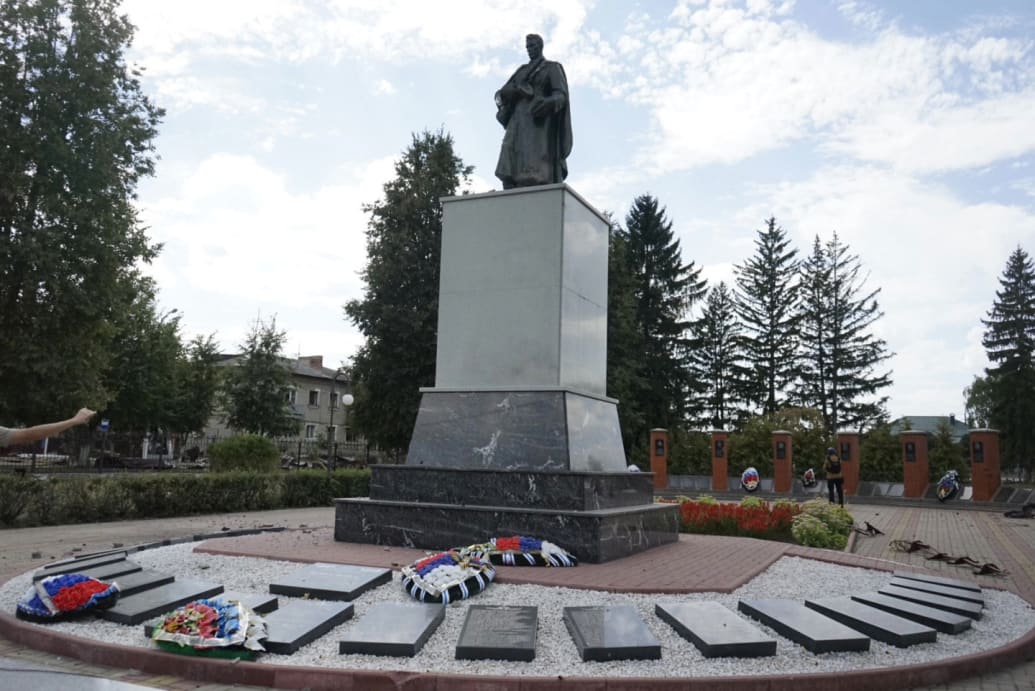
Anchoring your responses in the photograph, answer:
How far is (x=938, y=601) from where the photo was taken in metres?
5.36

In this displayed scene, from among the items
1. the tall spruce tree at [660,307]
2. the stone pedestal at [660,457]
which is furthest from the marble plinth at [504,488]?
the tall spruce tree at [660,307]

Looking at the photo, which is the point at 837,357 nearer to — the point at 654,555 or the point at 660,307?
the point at 660,307

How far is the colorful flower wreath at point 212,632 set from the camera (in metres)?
4.02

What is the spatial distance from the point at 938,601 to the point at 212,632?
16.1 ft

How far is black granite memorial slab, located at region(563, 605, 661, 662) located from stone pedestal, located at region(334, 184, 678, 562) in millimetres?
1939

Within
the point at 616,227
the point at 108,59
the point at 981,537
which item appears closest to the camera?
the point at 981,537

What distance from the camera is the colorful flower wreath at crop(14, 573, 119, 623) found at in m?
4.73

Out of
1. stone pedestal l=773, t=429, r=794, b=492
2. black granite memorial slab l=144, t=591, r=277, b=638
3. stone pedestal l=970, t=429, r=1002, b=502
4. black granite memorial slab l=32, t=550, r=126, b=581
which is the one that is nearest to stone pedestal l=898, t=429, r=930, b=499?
stone pedestal l=970, t=429, r=1002, b=502

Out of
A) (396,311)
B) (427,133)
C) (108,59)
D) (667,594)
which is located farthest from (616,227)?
(667,594)

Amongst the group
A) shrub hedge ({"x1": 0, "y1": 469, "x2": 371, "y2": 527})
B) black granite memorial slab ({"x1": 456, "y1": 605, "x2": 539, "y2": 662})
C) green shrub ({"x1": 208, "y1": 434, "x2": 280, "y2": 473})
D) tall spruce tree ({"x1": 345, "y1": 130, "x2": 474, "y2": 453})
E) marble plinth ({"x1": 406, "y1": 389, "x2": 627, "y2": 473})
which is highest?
tall spruce tree ({"x1": 345, "y1": 130, "x2": 474, "y2": 453})

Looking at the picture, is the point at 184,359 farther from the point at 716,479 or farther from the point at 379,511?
the point at 379,511

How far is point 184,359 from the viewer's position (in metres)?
37.9

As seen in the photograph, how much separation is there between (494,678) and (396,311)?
23.5 meters

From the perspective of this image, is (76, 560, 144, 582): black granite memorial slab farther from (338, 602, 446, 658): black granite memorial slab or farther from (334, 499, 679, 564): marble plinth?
(334, 499, 679, 564): marble plinth
